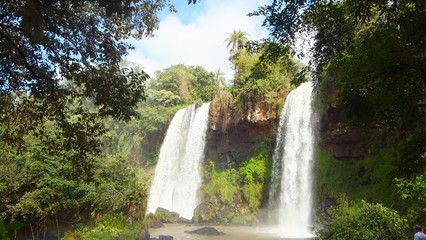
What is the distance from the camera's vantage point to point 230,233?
1850 centimetres

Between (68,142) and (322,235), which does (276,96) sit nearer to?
(322,235)

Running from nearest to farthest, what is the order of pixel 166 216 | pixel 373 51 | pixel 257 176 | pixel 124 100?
pixel 373 51 → pixel 124 100 → pixel 166 216 → pixel 257 176

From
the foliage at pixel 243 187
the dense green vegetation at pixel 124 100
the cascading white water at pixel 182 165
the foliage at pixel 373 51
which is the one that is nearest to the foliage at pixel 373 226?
the dense green vegetation at pixel 124 100

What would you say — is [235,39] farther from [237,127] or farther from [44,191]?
[44,191]

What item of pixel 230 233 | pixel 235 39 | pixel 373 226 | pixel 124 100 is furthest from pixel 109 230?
pixel 235 39

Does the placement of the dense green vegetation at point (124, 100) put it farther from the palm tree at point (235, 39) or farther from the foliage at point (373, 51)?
the palm tree at point (235, 39)

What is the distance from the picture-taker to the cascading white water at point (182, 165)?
27.0m

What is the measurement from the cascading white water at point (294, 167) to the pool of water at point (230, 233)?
42.2 inches

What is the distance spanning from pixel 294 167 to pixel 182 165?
35.1ft

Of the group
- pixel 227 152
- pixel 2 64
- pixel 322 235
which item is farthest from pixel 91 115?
pixel 227 152

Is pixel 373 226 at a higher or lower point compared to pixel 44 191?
lower

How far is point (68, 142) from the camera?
611 cm

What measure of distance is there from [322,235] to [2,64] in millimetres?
8614

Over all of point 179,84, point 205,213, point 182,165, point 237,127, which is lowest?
point 205,213
